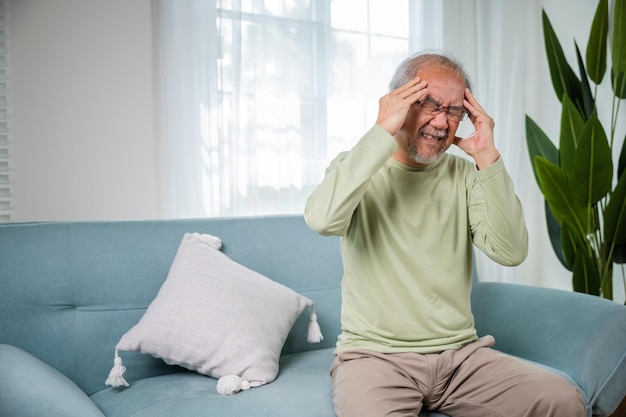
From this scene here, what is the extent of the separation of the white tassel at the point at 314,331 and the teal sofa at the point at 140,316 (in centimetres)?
6

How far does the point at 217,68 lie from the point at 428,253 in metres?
1.61

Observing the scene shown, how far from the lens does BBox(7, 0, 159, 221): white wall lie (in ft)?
8.20

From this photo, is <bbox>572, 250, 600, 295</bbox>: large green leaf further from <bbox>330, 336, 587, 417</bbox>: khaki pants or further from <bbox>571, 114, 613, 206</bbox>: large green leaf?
<bbox>330, 336, 587, 417</bbox>: khaki pants

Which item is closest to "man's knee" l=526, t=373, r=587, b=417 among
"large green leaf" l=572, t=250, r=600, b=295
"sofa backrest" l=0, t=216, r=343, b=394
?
"sofa backrest" l=0, t=216, r=343, b=394

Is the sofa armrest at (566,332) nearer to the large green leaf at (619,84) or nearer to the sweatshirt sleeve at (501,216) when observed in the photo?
the sweatshirt sleeve at (501,216)

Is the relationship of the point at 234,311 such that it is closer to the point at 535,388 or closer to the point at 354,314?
the point at 354,314

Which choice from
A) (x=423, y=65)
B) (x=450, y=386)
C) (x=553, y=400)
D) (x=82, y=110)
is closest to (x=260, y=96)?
(x=82, y=110)

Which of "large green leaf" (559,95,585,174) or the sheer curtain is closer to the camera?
"large green leaf" (559,95,585,174)

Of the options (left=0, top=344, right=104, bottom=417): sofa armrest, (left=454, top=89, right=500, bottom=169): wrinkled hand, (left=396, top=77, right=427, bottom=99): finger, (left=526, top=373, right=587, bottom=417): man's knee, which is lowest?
(left=526, top=373, right=587, bottom=417): man's knee

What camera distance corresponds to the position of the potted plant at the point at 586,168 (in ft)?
7.84

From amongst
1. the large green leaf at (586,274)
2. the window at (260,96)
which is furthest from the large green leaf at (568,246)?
the window at (260,96)

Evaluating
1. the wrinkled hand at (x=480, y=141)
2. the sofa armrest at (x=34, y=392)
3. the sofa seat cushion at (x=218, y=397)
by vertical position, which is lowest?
the sofa seat cushion at (x=218, y=397)

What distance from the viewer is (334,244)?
2.20m

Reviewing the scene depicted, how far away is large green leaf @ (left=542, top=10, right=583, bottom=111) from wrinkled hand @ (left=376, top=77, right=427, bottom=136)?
163cm
